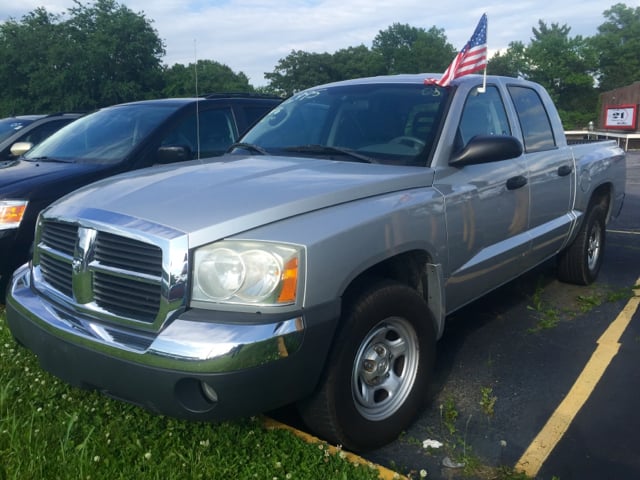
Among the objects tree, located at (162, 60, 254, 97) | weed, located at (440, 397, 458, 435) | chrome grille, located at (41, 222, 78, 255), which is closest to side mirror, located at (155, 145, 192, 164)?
chrome grille, located at (41, 222, 78, 255)

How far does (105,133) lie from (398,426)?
4093mm

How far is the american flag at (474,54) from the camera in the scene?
4.18 metres

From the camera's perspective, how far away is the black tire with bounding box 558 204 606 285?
225 inches

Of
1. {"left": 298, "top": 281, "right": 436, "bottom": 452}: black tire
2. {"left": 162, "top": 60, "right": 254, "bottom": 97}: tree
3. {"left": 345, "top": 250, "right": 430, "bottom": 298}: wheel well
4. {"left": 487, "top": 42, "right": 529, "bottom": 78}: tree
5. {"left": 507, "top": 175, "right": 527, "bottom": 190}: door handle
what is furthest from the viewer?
{"left": 487, "top": 42, "right": 529, "bottom": 78}: tree

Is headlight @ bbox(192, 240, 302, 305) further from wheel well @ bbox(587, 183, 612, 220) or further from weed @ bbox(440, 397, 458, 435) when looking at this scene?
wheel well @ bbox(587, 183, 612, 220)

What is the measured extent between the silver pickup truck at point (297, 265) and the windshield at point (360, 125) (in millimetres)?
14

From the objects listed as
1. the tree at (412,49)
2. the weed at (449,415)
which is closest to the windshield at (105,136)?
the weed at (449,415)

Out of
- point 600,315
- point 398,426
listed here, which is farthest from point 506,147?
point 600,315

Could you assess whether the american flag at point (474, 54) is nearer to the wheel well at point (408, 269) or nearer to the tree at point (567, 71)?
the wheel well at point (408, 269)

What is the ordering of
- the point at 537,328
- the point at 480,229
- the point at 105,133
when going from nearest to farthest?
the point at 480,229, the point at 537,328, the point at 105,133

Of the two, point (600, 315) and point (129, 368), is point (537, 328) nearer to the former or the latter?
point (600, 315)

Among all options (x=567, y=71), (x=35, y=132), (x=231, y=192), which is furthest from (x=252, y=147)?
(x=567, y=71)

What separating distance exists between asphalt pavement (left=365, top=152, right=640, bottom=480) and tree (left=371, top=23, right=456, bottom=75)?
73.4 m

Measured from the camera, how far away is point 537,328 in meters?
4.85
